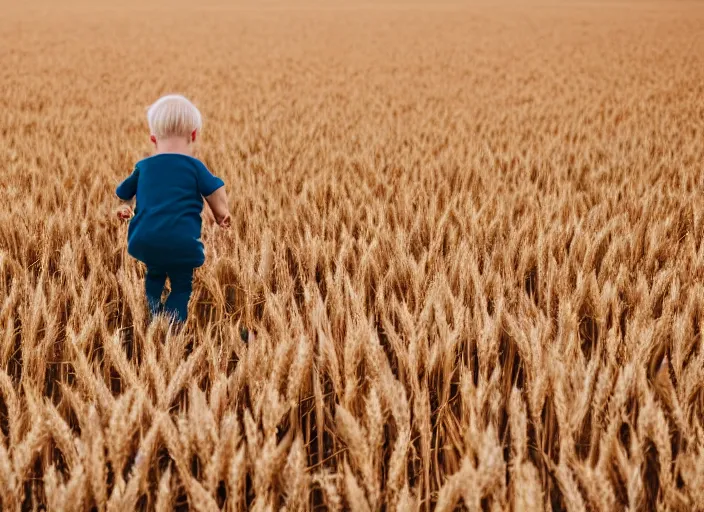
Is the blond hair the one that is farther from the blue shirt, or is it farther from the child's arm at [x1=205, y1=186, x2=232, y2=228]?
the child's arm at [x1=205, y1=186, x2=232, y2=228]

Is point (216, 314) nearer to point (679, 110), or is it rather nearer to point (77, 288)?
point (77, 288)

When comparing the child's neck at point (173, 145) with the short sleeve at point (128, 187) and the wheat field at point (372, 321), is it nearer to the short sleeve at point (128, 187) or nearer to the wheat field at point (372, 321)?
the short sleeve at point (128, 187)

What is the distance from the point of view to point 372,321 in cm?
120

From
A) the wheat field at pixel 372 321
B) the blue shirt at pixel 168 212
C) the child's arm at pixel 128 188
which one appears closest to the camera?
the wheat field at pixel 372 321

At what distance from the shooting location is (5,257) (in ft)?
5.00

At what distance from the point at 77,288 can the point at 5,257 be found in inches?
9.9

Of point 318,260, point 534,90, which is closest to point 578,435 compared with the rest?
point 318,260

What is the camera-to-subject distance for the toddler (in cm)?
135

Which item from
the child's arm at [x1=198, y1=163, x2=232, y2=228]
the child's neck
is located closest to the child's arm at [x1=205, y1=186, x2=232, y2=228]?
the child's arm at [x1=198, y1=163, x2=232, y2=228]

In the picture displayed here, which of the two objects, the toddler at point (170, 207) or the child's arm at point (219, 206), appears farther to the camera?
the child's arm at point (219, 206)

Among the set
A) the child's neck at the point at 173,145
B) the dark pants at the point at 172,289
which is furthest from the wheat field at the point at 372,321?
the child's neck at the point at 173,145

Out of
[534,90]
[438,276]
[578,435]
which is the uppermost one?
[534,90]

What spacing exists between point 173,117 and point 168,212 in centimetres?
24

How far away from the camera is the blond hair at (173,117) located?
135 cm
